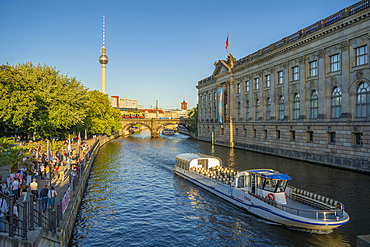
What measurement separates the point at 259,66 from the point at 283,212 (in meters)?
47.4

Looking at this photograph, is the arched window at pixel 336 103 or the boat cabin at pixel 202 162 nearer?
the boat cabin at pixel 202 162

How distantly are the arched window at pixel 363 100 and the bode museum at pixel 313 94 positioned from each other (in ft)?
0.42

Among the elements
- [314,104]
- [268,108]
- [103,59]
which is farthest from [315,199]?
[103,59]

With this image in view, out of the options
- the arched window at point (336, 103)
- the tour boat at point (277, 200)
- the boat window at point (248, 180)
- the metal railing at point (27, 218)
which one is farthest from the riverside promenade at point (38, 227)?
the arched window at point (336, 103)

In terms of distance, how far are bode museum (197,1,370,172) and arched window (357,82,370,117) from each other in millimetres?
128

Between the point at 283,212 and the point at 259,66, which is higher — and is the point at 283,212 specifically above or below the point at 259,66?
below

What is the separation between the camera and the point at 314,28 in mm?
43531

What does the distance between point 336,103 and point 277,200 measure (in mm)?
26753

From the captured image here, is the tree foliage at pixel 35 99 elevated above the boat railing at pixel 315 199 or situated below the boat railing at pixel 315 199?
above

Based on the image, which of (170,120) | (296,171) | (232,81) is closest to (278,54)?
(232,81)

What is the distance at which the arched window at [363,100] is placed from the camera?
35125 mm

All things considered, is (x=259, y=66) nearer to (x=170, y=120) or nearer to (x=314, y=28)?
(x=314, y=28)

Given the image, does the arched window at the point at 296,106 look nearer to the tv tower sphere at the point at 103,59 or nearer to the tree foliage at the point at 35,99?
the tree foliage at the point at 35,99

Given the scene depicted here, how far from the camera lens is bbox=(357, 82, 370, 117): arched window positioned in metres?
35.1
